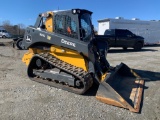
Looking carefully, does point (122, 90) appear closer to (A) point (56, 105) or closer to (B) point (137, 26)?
(A) point (56, 105)

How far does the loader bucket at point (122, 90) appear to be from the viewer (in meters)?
4.96

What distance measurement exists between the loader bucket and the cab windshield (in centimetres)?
134

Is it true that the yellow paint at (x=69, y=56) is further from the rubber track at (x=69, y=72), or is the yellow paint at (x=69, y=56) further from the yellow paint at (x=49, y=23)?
the yellow paint at (x=49, y=23)

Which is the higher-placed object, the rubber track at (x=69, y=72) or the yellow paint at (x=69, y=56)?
the yellow paint at (x=69, y=56)

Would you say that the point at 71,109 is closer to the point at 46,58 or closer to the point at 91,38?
the point at 46,58

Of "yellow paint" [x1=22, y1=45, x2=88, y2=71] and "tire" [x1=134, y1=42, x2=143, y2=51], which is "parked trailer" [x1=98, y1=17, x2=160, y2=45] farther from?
"yellow paint" [x1=22, y1=45, x2=88, y2=71]

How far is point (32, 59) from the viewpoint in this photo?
6.92 m

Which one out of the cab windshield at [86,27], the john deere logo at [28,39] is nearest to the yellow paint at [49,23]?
the john deere logo at [28,39]

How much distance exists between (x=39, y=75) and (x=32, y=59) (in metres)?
0.58

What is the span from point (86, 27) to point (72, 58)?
1086 millimetres

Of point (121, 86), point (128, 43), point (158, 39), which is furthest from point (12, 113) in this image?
point (158, 39)

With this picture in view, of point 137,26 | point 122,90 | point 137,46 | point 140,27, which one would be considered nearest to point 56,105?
point 122,90

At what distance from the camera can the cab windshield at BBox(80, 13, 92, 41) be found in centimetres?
621

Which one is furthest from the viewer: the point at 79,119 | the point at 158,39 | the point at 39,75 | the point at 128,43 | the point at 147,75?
the point at 158,39
